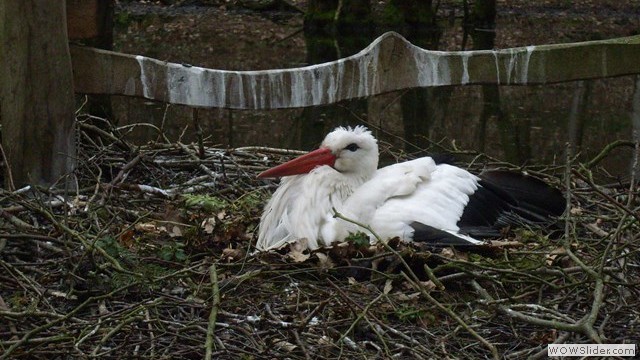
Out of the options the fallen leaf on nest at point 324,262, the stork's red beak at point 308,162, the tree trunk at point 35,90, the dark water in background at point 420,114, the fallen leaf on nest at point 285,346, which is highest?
the tree trunk at point 35,90

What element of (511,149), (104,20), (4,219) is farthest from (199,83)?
(511,149)

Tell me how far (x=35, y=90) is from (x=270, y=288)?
1.68m

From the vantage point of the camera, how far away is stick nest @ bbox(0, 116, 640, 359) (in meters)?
4.12

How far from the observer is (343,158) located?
5785 mm

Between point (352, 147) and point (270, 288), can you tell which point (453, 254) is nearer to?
Answer: point (270, 288)

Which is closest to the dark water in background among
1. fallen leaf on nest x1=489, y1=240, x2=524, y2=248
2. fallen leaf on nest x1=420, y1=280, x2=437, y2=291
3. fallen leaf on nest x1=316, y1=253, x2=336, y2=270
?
fallen leaf on nest x1=316, y1=253, x2=336, y2=270

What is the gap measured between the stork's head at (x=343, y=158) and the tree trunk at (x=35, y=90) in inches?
41.0

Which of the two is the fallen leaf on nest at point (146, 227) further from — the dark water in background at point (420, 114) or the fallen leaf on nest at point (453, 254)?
the fallen leaf on nest at point (453, 254)

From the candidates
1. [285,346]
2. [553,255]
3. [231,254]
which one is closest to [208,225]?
[231,254]

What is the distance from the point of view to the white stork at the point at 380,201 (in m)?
5.38

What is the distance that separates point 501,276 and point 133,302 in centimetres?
152

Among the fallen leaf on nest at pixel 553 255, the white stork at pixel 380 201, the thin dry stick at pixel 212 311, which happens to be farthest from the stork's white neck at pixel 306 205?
the fallen leaf on nest at pixel 553 255

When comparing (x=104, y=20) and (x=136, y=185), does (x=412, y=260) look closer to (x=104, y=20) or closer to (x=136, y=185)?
(x=136, y=185)

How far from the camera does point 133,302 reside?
4.55m
